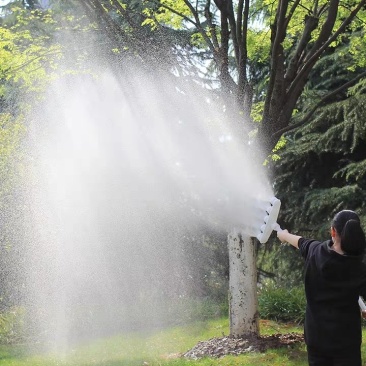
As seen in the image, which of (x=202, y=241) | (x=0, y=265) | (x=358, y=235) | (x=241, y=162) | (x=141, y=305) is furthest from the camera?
(x=202, y=241)

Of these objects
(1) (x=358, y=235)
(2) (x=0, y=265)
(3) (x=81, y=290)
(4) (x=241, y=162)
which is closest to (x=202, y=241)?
(3) (x=81, y=290)

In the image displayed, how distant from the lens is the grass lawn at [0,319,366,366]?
19.6ft

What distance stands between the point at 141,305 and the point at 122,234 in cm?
166

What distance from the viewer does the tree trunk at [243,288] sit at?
22.1 feet

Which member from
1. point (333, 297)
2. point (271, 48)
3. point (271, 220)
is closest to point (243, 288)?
point (271, 48)

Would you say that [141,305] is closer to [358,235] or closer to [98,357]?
[98,357]

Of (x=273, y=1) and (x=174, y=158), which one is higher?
(x=273, y=1)

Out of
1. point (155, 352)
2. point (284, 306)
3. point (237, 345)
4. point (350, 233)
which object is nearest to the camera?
point (350, 233)

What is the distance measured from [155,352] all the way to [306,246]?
4.62 m

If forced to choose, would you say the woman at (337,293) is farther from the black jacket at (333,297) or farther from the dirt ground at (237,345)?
the dirt ground at (237,345)

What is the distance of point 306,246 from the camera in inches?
132

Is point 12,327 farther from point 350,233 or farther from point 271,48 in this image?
point 350,233

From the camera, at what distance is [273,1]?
705 cm

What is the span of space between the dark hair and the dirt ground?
3.61m
